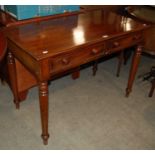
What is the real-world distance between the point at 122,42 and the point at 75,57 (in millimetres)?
453

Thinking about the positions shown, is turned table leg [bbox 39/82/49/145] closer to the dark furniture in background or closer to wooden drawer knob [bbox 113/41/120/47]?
wooden drawer knob [bbox 113/41/120/47]

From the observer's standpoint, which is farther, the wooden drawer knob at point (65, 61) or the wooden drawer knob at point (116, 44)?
the wooden drawer knob at point (116, 44)

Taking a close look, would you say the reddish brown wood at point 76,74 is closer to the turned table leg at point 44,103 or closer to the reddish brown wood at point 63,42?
the reddish brown wood at point 63,42

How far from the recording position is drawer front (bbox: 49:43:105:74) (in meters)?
1.26

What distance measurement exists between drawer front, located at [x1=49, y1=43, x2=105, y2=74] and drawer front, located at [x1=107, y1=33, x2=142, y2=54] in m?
0.07

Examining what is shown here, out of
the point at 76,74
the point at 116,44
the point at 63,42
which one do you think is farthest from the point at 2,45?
the point at 76,74

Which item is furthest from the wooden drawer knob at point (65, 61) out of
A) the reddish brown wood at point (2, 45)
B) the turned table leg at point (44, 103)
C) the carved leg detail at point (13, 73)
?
the carved leg detail at point (13, 73)

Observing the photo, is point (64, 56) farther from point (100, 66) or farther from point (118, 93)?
point (100, 66)

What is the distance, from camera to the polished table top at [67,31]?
1253 mm

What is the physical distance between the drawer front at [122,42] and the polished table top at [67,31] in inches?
2.3

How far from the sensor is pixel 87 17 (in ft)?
5.72

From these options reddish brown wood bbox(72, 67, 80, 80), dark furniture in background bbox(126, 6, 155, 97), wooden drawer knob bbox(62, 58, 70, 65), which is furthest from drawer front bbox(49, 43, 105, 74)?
reddish brown wood bbox(72, 67, 80, 80)
